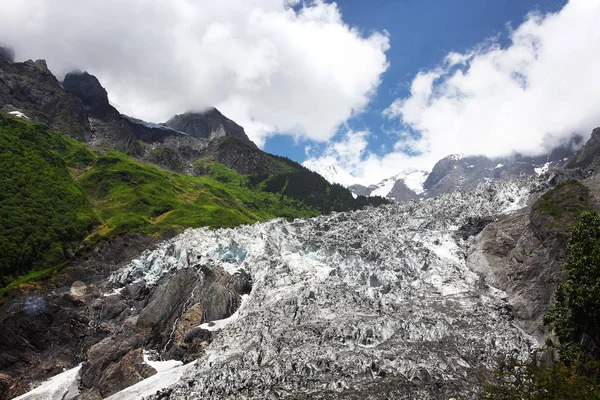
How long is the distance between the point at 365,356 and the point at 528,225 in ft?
144

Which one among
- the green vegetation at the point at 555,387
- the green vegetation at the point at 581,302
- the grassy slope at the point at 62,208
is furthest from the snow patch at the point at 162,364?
the green vegetation at the point at 581,302

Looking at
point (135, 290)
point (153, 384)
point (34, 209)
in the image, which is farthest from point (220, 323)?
point (34, 209)

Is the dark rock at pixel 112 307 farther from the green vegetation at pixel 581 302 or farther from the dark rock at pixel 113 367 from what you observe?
the green vegetation at pixel 581 302

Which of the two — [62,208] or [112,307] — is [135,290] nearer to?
[112,307]

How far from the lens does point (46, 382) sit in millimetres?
63906

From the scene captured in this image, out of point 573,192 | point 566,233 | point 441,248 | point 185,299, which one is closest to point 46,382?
point 185,299

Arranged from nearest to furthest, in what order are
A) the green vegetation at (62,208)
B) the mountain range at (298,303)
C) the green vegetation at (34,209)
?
the mountain range at (298,303) → the green vegetation at (34,209) → the green vegetation at (62,208)

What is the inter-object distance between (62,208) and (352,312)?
11700 cm

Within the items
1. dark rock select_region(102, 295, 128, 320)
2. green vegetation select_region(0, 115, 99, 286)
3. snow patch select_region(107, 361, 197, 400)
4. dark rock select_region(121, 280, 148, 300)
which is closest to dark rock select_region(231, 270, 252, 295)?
dark rock select_region(121, 280, 148, 300)

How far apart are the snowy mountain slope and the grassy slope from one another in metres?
39.4

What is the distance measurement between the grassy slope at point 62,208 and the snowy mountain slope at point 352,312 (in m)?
39.4

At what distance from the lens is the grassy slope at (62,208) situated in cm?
11282

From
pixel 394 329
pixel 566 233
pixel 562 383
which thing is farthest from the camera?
pixel 566 233

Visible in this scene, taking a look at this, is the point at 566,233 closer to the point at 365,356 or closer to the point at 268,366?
the point at 365,356
